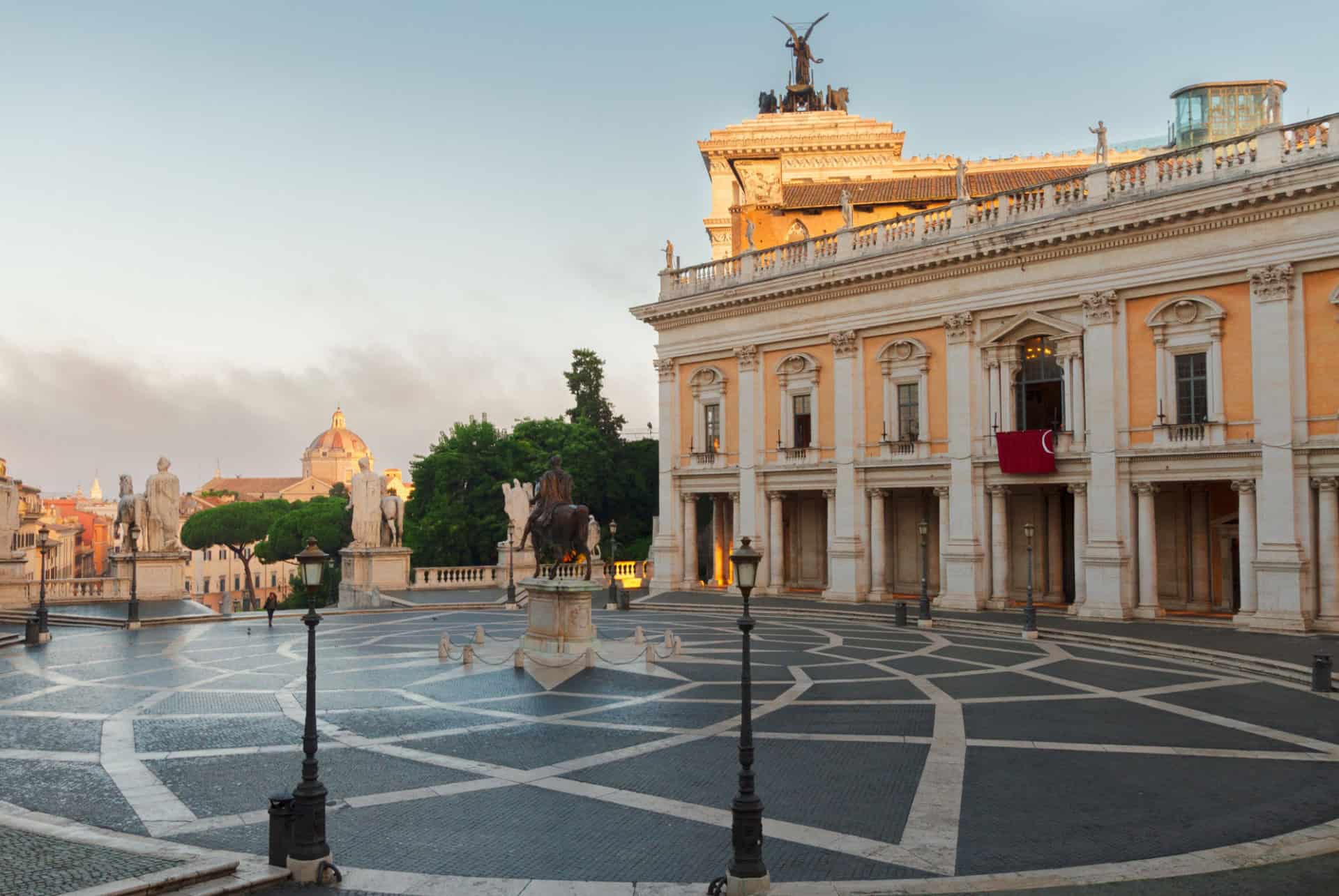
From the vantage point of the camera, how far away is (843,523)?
35.2m

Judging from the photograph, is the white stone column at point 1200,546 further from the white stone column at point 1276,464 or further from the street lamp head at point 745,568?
the street lamp head at point 745,568

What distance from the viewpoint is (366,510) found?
39.5m

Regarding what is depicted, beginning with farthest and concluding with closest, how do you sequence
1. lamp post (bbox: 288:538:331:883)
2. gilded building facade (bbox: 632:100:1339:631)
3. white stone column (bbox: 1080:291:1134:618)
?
1. white stone column (bbox: 1080:291:1134:618)
2. gilded building facade (bbox: 632:100:1339:631)
3. lamp post (bbox: 288:538:331:883)

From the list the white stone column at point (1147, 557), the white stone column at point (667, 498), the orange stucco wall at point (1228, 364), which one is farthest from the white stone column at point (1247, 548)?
the white stone column at point (667, 498)

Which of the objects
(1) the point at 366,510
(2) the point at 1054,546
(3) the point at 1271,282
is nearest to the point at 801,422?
(2) the point at 1054,546

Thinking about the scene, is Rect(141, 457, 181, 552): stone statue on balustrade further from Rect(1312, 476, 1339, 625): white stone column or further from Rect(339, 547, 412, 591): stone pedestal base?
Rect(1312, 476, 1339, 625): white stone column

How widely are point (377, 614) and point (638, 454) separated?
25.1 metres

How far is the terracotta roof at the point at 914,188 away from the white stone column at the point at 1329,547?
21999 mm

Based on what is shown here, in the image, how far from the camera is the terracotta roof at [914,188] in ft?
145

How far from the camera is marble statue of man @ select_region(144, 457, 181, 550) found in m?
35.2

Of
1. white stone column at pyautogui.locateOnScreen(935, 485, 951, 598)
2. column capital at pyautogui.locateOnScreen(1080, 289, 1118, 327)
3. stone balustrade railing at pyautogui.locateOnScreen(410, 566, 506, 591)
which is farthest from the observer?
stone balustrade railing at pyautogui.locateOnScreen(410, 566, 506, 591)

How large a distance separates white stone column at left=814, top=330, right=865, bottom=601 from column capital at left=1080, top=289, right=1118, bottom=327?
27.3 feet

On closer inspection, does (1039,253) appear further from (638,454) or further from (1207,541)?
(638,454)

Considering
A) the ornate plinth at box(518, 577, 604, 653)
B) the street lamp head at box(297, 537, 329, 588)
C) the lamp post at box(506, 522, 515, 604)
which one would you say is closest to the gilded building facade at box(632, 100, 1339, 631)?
the lamp post at box(506, 522, 515, 604)
